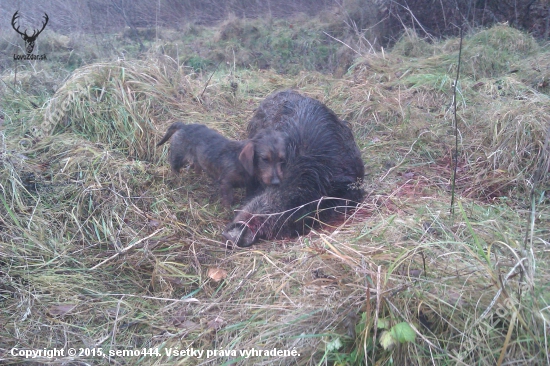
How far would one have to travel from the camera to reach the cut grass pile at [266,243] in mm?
2436

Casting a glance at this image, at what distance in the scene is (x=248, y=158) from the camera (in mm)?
4582

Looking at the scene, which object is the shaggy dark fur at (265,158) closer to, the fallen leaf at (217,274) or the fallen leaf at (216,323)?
the fallen leaf at (217,274)

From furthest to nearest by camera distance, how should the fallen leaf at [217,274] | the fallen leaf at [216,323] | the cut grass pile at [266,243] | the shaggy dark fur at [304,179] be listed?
the shaggy dark fur at [304,179] < the fallen leaf at [217,274] < the fallen leaf at [216,323] < the cut grass pile at [266,243]

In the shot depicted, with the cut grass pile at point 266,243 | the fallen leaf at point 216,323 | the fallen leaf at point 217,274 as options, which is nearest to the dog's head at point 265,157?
the cut grass pile at point 266,243

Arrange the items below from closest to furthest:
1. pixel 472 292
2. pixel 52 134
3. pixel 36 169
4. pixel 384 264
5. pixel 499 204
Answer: pixel 472 292, pixel 384 264, pixel 499 204, pixel 36 169, pixel 52 134

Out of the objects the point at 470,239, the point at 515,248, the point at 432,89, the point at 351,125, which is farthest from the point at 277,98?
the point at 515,248

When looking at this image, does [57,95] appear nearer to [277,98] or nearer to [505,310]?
[277,98]

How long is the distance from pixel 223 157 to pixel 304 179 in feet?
3.27

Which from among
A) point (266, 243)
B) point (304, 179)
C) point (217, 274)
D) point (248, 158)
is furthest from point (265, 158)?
point (217, 274)

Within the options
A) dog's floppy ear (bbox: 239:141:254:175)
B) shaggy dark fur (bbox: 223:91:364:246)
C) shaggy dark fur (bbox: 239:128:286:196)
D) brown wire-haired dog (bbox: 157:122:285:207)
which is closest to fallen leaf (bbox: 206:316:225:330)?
shaggy dark fur (bbox: 223:91:364:246)

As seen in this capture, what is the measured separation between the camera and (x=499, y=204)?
4.06 meters

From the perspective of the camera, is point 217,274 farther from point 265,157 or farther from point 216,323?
point 265,157

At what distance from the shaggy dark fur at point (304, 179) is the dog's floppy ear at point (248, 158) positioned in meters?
0.30

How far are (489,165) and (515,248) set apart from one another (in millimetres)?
2260
